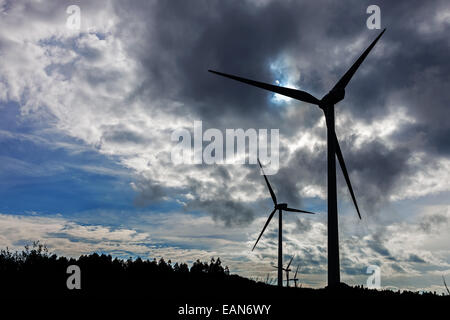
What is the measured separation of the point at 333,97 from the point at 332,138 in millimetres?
5700

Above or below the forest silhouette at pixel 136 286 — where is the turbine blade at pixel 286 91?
above

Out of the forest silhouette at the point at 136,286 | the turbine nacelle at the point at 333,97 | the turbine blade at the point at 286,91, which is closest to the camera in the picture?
the forest silhouette at the point at 136,286

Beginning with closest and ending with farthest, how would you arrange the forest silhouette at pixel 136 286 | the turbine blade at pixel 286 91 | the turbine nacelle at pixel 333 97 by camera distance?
the forest silhouette at pixel 136 286 → the turbine nacelle at pixel 333 97 → the turbine blade at pixel 286 91

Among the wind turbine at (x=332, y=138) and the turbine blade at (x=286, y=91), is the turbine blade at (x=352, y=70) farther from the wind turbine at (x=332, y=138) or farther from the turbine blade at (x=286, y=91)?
the turbine blade at (x=286, y=91)

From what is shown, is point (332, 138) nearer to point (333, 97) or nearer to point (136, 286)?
point (333, 97)

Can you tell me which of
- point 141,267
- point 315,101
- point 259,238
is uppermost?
point 315,101

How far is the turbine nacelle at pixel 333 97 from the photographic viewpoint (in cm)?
4088

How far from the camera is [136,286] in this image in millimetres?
39344

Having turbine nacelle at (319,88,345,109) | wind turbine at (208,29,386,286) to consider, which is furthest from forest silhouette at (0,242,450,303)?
turbine nacelle at (319,88,345,109)

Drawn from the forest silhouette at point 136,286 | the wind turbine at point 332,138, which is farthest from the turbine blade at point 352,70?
the forest silhouette at point 136,286
